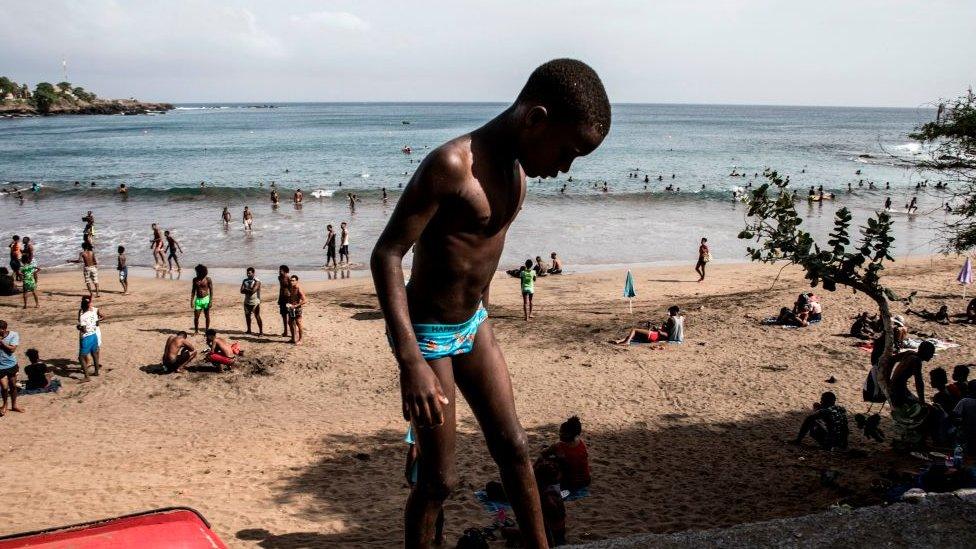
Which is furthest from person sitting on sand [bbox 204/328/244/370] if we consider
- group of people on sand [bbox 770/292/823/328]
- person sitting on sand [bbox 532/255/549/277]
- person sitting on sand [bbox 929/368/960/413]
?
group of people on sand [bbox 770/292/823/328]

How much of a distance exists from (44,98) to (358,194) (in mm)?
148450

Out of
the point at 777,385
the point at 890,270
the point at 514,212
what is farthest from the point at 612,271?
the point at 514,212

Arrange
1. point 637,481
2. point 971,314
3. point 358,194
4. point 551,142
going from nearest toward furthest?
point 551,142
point 637,481
point 971,314
point 358,194

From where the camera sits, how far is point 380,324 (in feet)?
56.3

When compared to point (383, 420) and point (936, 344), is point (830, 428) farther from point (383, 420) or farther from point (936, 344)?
point (383, 420)

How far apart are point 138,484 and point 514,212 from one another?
7.91 m

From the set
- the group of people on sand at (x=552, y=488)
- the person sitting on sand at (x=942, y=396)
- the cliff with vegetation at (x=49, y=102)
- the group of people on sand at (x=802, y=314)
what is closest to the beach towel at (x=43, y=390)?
the group of people on sand at (x=552, y=488)

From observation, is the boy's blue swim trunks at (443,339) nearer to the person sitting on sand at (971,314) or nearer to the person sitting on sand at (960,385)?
the person sitting on sand at (960,385)

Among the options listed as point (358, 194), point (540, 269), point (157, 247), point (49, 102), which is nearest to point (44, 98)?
point (49, 102)

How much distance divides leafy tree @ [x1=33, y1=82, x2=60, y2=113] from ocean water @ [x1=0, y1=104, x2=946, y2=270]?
75974 millimetres

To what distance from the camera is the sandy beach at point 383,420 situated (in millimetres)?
8375

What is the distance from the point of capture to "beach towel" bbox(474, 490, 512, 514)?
7.71 m

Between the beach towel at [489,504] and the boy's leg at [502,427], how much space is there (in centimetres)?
456

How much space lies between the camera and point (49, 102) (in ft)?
528
